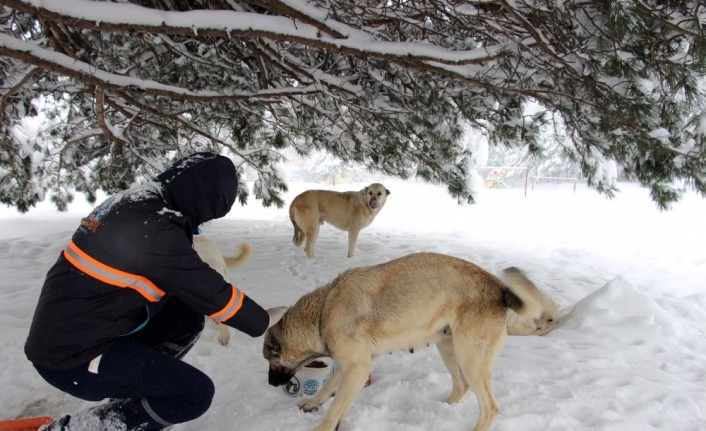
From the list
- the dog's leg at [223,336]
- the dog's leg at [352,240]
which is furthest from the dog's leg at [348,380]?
the dog's leg at [352,240]

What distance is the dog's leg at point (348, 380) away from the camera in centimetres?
248

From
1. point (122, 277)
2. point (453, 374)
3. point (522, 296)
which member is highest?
point (122, 277)

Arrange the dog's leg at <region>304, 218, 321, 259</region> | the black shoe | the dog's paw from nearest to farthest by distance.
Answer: the black shoe < the dog's paw < the dog's leg at <region>304, 218, 321, 259</region>

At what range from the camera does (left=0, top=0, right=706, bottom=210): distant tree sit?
2963mm

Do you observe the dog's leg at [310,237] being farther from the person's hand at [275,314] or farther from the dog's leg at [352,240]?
the person's hand at [275,314]

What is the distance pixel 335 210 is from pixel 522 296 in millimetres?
5932

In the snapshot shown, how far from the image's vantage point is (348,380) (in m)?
2.52

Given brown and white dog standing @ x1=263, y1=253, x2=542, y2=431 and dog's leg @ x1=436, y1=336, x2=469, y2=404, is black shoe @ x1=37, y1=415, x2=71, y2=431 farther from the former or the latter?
dog's leg @ x1=436, y1=336, x2=469, y2=404

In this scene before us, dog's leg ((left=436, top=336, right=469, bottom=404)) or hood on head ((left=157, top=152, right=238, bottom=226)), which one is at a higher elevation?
hood on head ((left=157, top=152, right=238, bottom=226))

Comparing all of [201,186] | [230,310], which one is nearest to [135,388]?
[230,310]

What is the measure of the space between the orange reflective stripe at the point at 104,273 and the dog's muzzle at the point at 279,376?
1.26m

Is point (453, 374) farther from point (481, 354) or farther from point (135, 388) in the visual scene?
point (135, 388)

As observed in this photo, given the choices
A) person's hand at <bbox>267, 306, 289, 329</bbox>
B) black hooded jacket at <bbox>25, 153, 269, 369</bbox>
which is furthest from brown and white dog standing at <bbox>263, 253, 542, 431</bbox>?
black hooded jacket at <bbox>25, 153, 269, 369</bbox>

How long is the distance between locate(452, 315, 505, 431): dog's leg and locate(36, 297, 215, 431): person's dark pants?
64.9 inches
